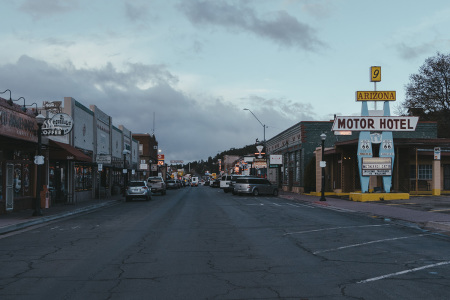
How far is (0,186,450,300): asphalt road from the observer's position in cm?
687

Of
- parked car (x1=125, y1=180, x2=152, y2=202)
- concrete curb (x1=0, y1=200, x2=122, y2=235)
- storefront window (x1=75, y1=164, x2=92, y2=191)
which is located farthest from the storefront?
parked car (x1=125, y1=180, x2=152, y2=202)

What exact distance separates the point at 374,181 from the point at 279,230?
2670cm

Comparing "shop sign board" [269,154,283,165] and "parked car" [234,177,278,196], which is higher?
"shop sign board" [269,154,283,165]

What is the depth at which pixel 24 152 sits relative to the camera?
78.1ft

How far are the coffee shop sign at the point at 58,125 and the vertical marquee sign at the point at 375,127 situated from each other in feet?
56.1

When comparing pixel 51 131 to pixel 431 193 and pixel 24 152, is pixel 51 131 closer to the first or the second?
pixel 24 152

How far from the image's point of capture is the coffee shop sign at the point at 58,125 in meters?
23.0

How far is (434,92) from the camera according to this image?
5600 centimetres

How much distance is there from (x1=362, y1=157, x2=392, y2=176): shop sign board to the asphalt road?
16.2 m

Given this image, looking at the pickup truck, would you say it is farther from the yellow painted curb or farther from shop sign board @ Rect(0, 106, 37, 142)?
shop sign board @ Rect(0, 106, 37, 142)

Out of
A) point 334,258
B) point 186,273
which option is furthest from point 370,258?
point 186,273

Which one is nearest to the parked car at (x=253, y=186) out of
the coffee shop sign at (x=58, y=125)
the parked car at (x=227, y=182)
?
the parked car at (x=227, y=182)

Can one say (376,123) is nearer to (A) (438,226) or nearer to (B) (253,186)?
(B) (253,186)

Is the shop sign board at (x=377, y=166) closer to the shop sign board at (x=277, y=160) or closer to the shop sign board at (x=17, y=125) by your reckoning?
the shop sign board at (x=17, y=125)
